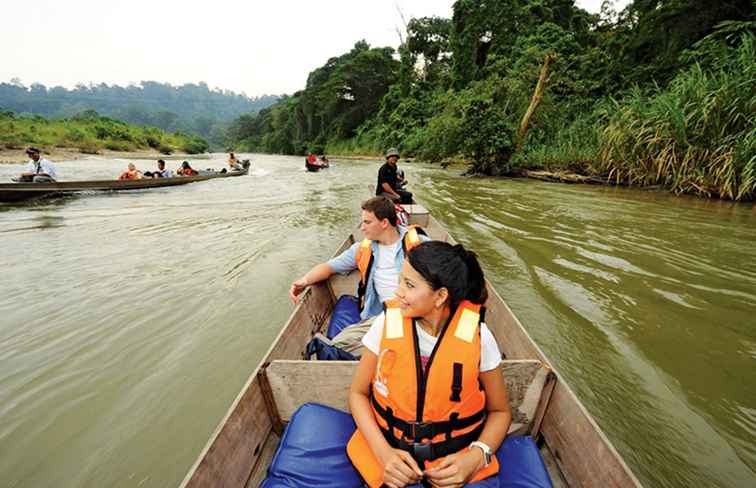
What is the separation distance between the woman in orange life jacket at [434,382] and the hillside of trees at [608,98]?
28.4 ft

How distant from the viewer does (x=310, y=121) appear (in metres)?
48.8

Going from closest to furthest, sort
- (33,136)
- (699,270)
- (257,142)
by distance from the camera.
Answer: (699,270) < (33,136) < (257,142)

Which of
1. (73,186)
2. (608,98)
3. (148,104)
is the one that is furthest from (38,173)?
(148,104)

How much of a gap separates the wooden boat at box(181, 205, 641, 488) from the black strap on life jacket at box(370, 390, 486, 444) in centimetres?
31

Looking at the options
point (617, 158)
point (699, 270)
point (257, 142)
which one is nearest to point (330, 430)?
point (699, 270)

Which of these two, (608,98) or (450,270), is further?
(608,98)

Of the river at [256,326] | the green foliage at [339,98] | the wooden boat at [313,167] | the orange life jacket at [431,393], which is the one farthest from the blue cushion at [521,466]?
the green foliage at [339,98]

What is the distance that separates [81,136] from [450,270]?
3877cm

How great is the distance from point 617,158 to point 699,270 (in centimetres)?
699

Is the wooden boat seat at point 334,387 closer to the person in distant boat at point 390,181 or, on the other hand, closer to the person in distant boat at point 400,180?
the person in distant boat at point 390,181

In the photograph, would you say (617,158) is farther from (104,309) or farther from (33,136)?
A: (33,136)

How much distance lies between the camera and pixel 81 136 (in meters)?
28.8

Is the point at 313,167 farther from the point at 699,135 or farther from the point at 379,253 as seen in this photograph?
the point at 379,253

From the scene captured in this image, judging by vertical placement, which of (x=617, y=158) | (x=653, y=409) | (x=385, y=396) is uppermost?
(x=617, y=158)
